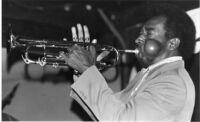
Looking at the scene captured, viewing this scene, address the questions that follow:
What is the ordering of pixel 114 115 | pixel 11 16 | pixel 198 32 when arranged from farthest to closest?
pixel 11 16
pixel 198 32
pixel 114 115

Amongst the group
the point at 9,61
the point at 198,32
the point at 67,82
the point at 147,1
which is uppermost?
the point at 147,1

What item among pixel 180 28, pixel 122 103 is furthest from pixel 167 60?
pixel 122 103

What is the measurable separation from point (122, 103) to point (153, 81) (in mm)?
208

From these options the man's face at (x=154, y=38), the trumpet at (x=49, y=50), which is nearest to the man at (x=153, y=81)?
the man's face at (x=154, y=38)

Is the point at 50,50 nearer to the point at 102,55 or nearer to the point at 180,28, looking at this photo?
the point at 102,55

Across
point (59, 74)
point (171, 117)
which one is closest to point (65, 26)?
point (59, 74)

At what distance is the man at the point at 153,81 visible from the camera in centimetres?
182

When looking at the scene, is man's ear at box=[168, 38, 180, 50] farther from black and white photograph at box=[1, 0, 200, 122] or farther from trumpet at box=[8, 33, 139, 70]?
trumpet at box=[8, 33, 139, 70]

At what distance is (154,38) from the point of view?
6.68 ft

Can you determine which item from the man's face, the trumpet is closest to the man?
the man's face

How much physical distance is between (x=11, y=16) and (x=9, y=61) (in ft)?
1.49

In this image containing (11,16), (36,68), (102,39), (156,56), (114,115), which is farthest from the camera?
(102,39)

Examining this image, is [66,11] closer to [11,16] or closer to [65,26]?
[65,26]

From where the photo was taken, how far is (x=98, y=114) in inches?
72.7
